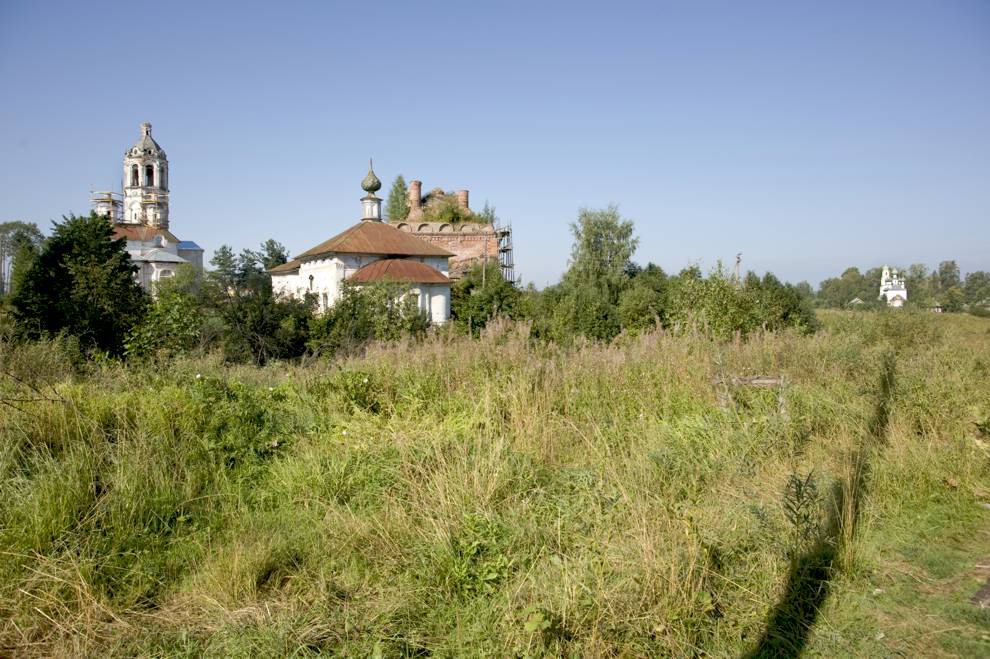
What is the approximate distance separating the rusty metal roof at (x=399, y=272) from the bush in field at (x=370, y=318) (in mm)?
8194

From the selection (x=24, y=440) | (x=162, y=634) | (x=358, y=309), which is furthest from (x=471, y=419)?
(x=358, y=309)

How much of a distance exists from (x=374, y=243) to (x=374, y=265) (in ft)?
9.65

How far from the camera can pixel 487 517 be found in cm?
366

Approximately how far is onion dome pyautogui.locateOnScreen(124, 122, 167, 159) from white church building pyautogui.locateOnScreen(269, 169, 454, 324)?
4092cm

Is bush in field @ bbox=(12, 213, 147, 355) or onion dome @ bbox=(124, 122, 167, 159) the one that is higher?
onion dome @ bbox=(124, 122, 167, 159)

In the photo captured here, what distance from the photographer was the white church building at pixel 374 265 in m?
30.1

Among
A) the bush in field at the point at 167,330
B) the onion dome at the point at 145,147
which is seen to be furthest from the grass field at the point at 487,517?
the onion dome at the point at 145,147

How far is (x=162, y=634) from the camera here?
2902 mm

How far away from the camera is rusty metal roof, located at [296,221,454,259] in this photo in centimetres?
3250

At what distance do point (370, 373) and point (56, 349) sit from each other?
15.1 ft

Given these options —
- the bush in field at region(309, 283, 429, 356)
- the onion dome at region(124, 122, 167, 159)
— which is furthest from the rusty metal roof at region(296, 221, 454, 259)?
the onion dome at region(124, 122, 167, 159)

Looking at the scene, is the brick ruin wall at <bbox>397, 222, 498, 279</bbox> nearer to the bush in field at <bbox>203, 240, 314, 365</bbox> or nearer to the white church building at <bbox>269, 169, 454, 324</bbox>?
the white church building at <bbox>269, 169, 454, 324</bbox>

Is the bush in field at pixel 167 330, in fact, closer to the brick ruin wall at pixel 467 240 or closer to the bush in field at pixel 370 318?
the bush in field at pixel 370 318

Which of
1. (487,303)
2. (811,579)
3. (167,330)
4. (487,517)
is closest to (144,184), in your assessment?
(487,303)
